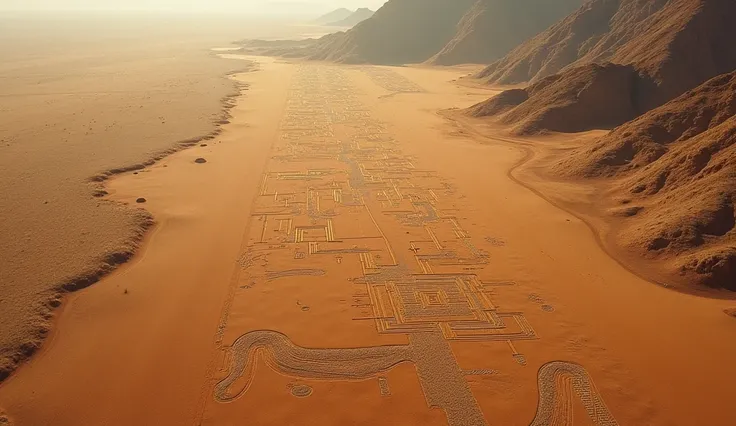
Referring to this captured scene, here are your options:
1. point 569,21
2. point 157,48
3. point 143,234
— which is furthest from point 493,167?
point 157,48

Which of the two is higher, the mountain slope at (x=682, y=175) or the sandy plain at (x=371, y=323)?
the mountain slope at (x=682, y=175)

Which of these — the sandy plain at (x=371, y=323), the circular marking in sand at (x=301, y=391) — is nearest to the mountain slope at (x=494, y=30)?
the sandy plain at (x=371, y=323)

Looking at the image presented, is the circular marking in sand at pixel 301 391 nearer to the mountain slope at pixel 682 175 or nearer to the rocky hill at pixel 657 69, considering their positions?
the mountain slope at pixel 682 175

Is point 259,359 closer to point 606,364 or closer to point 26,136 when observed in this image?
point 606,364

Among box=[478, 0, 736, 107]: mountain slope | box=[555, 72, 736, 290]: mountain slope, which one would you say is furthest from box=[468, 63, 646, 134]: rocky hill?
box=[555, 72, 736, 290]: mountain slope

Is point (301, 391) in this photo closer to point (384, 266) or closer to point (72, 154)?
point (384, 266)
